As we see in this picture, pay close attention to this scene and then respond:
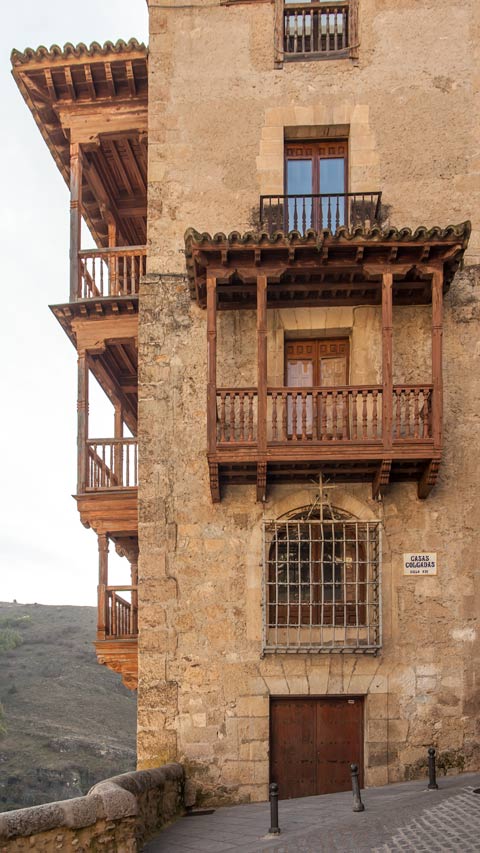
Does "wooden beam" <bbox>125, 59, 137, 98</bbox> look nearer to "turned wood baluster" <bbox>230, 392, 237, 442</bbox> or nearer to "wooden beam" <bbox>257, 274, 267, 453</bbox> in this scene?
"wooden beam" <bbox>257, 274, 267, 453</bbox>

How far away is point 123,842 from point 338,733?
4585 mm

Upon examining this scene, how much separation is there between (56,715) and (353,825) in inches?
1267

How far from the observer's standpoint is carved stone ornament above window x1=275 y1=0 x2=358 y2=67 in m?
14.9

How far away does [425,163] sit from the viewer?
1438 cm

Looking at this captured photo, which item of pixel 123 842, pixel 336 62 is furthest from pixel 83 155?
pixel 123 842

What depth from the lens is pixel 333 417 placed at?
42.2 feet

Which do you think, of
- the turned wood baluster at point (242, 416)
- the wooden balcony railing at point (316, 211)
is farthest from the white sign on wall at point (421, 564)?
the wooden balcony railing at point (316, 211)

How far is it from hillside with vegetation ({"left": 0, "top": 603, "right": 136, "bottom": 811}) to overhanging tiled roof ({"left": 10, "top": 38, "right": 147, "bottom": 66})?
23.0 m

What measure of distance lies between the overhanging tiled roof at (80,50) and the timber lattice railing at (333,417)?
20.4 feet

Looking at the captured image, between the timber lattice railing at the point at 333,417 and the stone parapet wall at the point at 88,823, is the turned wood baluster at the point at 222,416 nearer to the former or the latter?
the timber lattice railing at the point at 333,417

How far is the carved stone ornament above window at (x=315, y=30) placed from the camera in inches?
585

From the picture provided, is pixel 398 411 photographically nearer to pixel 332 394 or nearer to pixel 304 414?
pixel 332 394

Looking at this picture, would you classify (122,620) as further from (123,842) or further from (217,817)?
(123,842)

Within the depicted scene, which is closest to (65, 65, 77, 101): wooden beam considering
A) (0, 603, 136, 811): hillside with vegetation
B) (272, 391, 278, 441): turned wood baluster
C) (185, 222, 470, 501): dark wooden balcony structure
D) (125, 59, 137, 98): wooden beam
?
(125, 59, 137, 98): wooden beam
